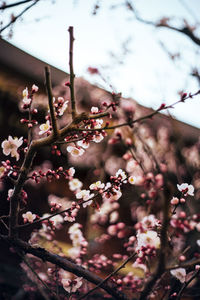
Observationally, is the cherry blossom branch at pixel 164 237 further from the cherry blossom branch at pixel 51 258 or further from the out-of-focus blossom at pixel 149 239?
the cherry blossom branch at pixel 51 258

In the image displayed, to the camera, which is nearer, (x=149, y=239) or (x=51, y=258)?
(x=149, y=239)

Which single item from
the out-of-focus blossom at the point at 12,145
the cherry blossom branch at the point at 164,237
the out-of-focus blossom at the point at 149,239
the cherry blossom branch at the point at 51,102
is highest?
the out-of-focus blossom at the point at 12,145

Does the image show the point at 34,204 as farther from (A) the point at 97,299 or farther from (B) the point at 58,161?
(A) the point at 97,299

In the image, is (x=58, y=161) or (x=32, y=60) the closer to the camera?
(x=32, y=60)

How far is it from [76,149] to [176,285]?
5.99 feet

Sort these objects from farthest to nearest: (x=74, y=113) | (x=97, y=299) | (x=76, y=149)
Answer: (x=97, y=299)
(x=76, y=149)
(x=74, y=113)

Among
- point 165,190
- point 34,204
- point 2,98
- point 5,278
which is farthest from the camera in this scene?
point 34,204

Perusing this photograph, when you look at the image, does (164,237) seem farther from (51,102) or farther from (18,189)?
(18,189)

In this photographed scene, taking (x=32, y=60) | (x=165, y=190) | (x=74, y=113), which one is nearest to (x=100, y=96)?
(x=32, y=60)

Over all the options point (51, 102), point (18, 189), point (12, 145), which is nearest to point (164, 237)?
point (51, 102)

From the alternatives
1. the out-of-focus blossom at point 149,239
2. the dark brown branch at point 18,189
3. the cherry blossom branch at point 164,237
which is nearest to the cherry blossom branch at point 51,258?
the dark brown branch at point 18,189

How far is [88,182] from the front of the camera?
22.3 feet

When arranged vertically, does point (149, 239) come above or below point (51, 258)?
below

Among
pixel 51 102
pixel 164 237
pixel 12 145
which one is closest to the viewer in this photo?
pixel 164 237
